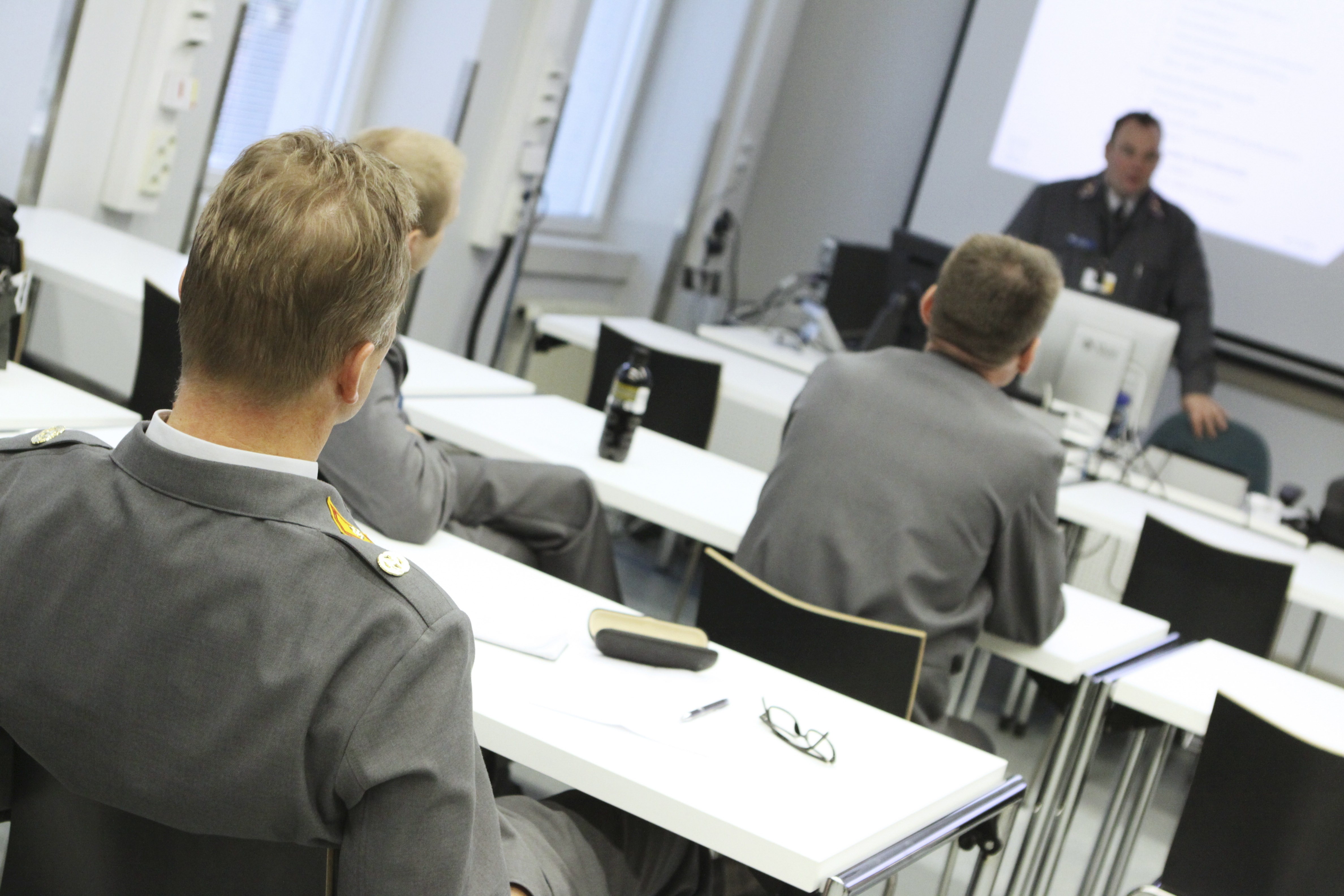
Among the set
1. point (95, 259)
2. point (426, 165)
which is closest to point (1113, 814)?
point (426, 165)

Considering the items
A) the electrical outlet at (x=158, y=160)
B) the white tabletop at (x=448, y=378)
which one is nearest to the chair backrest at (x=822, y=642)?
the white tabletop at (x=448, y=378)

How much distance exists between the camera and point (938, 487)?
217 cm

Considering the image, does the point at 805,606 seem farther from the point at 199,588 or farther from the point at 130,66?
the point at 130,66

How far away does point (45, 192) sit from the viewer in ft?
11.9

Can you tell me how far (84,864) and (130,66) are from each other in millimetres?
3114

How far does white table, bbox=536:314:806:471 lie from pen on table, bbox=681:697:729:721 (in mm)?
2189

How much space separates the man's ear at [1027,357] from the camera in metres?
2.38

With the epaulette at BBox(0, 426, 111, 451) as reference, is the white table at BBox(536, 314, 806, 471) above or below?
below

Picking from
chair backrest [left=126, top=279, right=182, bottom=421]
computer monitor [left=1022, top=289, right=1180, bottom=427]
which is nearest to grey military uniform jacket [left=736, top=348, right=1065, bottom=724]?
chair backrest [left=126, top=279, right=182, bottom=421]

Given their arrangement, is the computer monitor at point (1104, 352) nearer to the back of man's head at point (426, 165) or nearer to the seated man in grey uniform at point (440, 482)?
the seated man in grey uniform at point (440, 482)

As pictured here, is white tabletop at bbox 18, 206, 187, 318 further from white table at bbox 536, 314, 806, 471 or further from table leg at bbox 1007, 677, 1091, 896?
table leg at bbox 1007, 677, 1091, 896

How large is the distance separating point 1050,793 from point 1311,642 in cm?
174

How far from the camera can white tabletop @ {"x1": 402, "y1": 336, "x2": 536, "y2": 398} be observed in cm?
311

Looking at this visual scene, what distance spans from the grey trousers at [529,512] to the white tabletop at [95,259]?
741 millimetres
